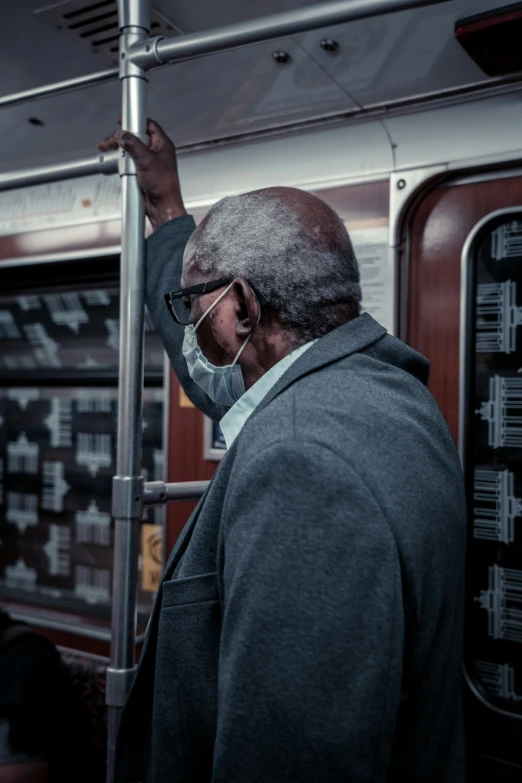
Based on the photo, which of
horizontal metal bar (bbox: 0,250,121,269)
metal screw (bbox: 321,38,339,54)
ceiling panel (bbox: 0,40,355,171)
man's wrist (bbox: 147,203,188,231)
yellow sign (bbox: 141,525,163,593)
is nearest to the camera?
man's wrist (bbox: 147,203,188,231)

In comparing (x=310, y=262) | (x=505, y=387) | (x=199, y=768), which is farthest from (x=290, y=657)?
(x=505, y=387)

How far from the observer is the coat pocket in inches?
42.1

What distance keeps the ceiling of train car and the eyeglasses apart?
87 centimetres

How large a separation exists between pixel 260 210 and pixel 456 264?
130cm

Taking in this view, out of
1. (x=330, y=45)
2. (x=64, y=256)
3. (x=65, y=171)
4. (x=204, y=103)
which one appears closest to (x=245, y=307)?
(x=65, y=171)

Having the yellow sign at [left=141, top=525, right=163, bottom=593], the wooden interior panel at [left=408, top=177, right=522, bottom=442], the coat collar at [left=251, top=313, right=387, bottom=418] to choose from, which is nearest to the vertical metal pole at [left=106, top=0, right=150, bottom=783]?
the coat collar at [left=251, top=313, right=387, bottom=418]

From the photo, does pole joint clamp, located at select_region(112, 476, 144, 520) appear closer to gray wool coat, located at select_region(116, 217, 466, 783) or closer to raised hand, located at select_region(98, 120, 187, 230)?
gray wool coat, located at select_region(116, 217, 466, 783)

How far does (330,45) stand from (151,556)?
2.23 meters

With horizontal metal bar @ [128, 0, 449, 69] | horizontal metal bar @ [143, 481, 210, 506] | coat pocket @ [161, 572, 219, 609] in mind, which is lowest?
coat pocket @ [161, 572, 219, 609]

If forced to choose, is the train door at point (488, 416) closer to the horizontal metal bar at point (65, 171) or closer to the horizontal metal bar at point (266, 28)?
the horizontal metal bar at point (266, 28)

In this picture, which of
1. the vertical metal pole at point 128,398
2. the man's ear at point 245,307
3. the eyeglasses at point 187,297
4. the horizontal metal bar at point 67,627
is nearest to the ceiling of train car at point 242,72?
the vertical metal pole at point 128,398

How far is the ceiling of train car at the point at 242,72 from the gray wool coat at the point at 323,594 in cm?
114

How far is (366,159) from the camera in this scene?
7.99 ft

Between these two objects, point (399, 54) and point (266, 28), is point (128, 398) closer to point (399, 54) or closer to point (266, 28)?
point (266, 28)
